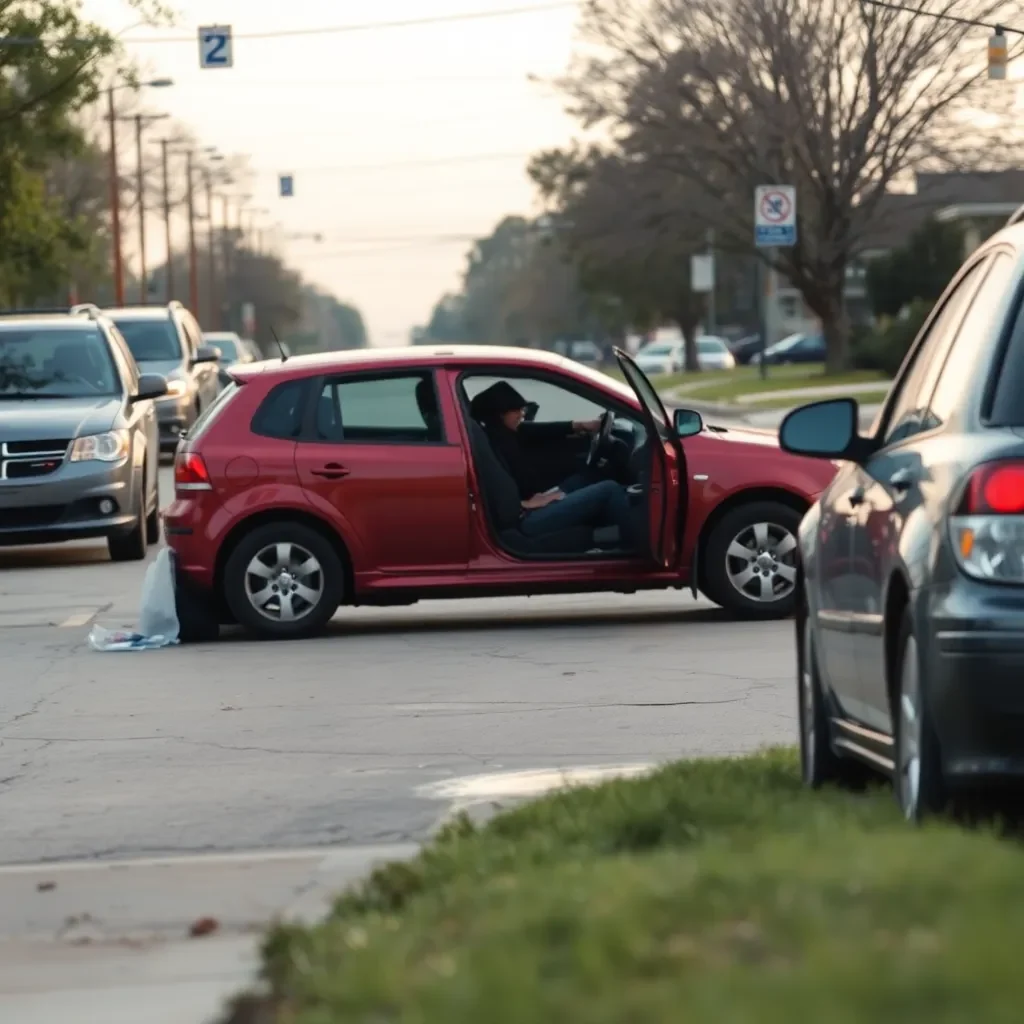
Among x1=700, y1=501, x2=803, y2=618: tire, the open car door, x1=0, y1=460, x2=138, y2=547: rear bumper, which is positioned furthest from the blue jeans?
x1=0, y1=460, x2=138, y2=547: rear bumper

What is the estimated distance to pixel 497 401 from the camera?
573 inches

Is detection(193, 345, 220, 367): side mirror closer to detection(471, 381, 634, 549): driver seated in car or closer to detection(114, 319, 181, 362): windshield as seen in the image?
detection(114, 319, 181, 362): windshield

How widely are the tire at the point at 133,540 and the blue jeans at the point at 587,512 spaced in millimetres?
6289

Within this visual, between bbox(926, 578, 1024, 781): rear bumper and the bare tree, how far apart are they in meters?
48.6

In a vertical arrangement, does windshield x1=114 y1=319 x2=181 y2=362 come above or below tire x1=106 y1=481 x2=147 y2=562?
above

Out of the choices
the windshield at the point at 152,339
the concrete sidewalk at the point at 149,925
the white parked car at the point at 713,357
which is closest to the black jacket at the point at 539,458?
the concrete sidewalk at the point at 149,925

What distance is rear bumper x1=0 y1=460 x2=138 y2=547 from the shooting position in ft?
63.7

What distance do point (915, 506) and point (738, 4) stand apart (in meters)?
50.3

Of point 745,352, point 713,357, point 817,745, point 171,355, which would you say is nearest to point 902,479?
point 817,745

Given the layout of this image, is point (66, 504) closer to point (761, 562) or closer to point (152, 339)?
point (761, 562)

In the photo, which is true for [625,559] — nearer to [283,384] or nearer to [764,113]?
[283,384]

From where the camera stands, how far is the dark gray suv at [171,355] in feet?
102

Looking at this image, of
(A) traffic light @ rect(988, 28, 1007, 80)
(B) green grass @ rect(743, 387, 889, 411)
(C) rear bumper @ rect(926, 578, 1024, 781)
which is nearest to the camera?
(C) rear bumper @ rect(926, 578, 1024, 781)

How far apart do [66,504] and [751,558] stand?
6.75 m
